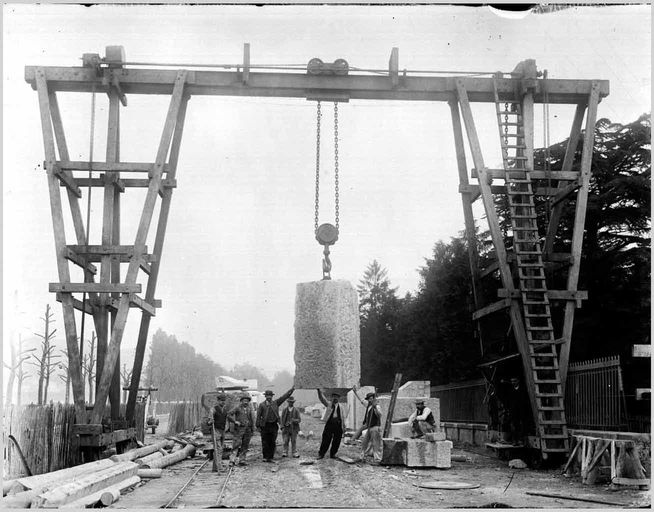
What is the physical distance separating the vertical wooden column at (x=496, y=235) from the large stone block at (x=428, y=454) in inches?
62.7

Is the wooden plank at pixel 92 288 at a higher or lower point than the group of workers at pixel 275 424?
higher

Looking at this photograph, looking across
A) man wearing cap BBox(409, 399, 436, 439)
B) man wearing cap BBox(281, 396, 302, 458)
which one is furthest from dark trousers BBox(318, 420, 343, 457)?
man wearing cap BBox(409, 399, 436, 439)

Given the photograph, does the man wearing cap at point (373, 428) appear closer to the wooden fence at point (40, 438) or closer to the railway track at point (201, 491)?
the railway track at point (201, 491)

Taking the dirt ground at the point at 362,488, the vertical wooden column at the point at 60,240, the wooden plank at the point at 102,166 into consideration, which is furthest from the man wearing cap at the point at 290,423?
the wooden plank at the point at 102,166

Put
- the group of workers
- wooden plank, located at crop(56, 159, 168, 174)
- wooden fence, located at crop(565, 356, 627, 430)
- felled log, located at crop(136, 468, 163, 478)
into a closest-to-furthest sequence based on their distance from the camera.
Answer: wooden fence, located at crop(565, 356, 627, 430), felled log, located at crop(136, 468, 163, 478), wooden plank, located at crop(56, 159, 168, 174), the group of workers

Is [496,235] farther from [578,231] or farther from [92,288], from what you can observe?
[92,288]

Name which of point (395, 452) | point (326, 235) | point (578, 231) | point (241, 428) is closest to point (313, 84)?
point (326, 235)

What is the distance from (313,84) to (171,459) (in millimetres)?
7326

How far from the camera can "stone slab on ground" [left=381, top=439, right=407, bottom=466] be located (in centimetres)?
1314

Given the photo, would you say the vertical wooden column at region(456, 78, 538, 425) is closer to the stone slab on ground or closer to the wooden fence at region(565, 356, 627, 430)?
the wooden fence at region(565, 356, 627, 430)

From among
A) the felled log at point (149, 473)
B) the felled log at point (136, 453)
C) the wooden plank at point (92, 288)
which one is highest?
the wooden plank at point (92, 288)

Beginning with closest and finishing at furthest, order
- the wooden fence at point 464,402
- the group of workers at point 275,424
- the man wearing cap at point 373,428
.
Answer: the group of workers at point 275,424 < the man wearing cap at point 373,428 < the wooden fence at point 464,402

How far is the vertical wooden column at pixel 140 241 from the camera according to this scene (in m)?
12.2

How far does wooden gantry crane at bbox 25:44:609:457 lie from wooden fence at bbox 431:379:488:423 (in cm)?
607
